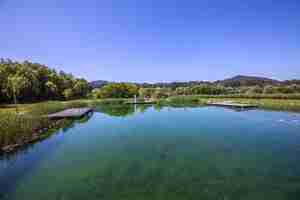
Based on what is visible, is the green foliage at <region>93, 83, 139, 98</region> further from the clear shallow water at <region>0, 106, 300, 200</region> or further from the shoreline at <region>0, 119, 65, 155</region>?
the clear shallow water at <region>0, 106, 300, 200</region>

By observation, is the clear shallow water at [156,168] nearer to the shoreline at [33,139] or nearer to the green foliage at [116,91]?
the shoreline at [33,139]

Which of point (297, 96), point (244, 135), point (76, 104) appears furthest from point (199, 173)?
point (297, 96)

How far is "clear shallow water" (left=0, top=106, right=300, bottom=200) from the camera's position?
3062 mm

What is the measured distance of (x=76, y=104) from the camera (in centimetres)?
1909

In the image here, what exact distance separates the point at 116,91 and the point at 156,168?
30.0 metres

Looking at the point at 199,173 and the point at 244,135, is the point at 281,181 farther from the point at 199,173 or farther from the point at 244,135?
the point at 244,135

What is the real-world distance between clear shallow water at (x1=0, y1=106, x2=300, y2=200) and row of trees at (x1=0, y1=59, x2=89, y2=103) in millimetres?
15112

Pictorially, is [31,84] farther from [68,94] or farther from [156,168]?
[156,168]

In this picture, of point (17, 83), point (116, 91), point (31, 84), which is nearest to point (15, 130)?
point (17, 83)

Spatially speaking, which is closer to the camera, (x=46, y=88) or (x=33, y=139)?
(x=33, y=139)

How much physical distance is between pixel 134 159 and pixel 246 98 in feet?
84.6

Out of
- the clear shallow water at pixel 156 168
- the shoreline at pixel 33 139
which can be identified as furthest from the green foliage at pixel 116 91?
the clear shallow water at pixel 156 168

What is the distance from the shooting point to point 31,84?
22078mm

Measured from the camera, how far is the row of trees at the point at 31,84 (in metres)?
19.4
